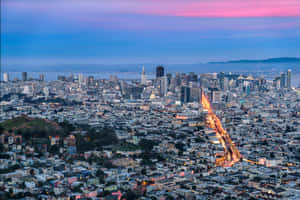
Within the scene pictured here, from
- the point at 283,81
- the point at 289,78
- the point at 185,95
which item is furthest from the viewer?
the point at 289,78

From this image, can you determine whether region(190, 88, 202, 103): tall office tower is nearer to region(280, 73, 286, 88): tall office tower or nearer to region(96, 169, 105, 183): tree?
region(280, 73, 286, 88): tall office tower

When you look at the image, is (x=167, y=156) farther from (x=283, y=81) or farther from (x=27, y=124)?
(x=283, y=81)

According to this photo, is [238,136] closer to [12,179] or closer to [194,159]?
[194,159]

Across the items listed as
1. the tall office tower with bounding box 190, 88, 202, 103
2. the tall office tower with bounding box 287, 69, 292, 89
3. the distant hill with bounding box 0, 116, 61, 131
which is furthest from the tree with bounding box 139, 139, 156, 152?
the tall office tower with bounding box 287, 69, 292, 89

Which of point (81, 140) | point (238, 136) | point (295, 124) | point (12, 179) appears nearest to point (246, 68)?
point (295, 124)

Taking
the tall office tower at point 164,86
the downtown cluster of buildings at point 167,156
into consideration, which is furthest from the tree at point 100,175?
the tall office tower at point 164,86

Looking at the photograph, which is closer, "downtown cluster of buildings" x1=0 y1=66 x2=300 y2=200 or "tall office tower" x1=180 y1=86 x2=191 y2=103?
"downtown cluster of buildings" x1=0 y1=66 x2=300 y2=200

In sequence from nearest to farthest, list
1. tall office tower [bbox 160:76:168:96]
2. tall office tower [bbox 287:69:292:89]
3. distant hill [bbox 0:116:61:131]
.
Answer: distant hill [bbox 0:116:61:131], tall office tower [bbox 160:76:168:96], tall office tower [bbox 287:69:292:89]

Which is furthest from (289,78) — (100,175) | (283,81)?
(100,175)
